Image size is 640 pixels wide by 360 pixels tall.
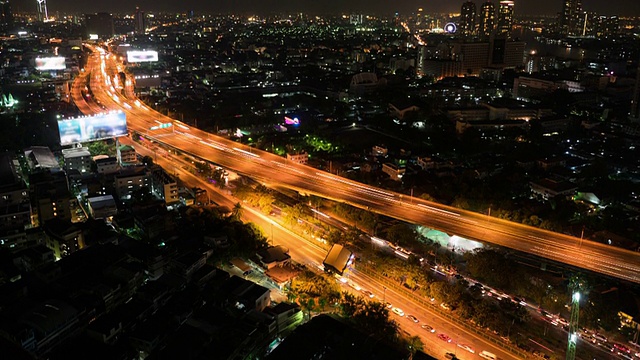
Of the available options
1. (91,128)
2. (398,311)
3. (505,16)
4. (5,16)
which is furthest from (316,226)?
(5,16)

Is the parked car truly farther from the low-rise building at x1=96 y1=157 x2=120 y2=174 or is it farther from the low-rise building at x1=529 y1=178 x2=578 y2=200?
the low-rise building at x1=96 y1=157 x2=120 y2=174

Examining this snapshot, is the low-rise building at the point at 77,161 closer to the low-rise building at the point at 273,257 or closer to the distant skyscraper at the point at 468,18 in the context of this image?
the low-rise building at the point at 273,257

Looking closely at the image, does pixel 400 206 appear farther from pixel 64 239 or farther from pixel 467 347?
pixel 64 239

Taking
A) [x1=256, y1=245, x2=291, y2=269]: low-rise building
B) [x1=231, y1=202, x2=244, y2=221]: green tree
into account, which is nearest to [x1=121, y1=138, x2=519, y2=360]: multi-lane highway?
[x1=231, y1=202, x2=244, y2=221]: green tree

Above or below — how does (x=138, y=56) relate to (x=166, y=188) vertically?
above

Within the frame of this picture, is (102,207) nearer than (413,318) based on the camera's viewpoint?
No

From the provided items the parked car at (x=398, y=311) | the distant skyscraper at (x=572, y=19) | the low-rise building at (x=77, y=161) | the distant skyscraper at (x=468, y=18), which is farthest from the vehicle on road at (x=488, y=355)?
the distant skyscraper at (x=572, y=19)

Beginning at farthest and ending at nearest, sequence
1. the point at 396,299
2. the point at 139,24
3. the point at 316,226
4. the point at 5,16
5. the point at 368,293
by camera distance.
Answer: the point at 139,24, the point at 5,16, the point at 316,226, the point at 368,293, the point at 396,299
